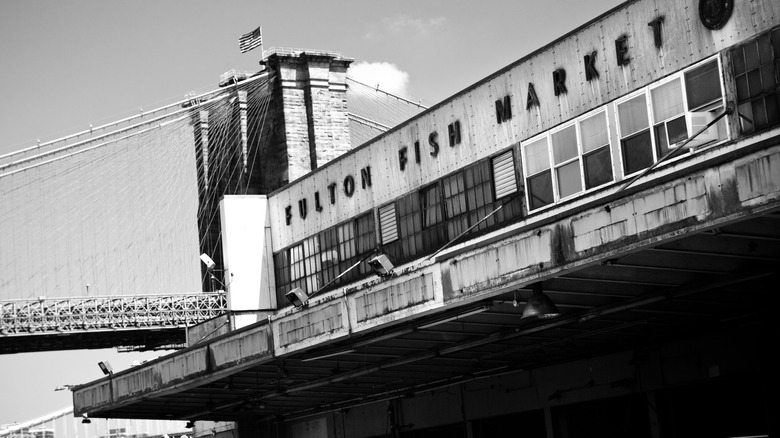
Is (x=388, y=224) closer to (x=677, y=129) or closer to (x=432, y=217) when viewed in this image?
(x=432, y=217)

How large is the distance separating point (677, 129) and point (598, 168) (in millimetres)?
2331

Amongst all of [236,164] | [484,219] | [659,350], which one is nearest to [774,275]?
[659,350]

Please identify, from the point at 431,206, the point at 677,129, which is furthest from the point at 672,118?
the point at 431,206

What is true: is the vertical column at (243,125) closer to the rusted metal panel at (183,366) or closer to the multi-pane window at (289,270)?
the multi-pane window at (289,270)

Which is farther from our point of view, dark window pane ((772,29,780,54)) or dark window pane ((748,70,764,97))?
dark window pane ((748,70,764,97))

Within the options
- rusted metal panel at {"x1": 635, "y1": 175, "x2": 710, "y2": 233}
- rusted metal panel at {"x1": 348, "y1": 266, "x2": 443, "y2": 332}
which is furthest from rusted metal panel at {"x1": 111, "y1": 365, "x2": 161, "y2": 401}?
rusted metal panel at {"x1": 635, "y1": 175, "x2": 710, "y2": 233}

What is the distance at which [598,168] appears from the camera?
23.0 metres

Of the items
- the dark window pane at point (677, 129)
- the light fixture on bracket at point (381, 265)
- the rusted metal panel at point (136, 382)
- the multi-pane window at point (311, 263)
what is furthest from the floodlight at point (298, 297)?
the dark window pane at point (677, 129)

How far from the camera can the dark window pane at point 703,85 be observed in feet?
66.3

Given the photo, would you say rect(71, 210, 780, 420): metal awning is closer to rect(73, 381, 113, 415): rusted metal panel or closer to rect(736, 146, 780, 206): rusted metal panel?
rect(73, 381, 113, 415): rusted metal panel

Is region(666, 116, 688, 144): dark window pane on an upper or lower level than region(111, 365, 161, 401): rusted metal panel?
upper

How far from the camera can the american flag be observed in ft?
280

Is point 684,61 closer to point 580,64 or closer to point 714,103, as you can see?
point 714,103

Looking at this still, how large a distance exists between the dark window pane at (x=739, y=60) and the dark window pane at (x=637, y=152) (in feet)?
8.16
